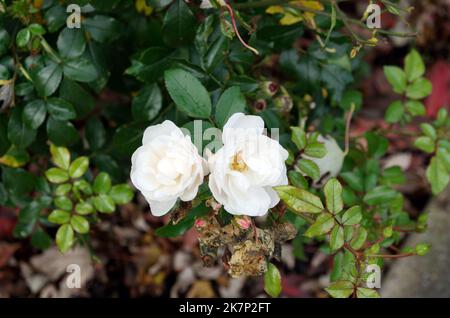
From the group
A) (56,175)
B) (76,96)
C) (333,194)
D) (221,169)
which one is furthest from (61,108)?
(333,194)

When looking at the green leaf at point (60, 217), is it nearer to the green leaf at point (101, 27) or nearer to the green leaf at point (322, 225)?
the green leaf at point (101, 27)

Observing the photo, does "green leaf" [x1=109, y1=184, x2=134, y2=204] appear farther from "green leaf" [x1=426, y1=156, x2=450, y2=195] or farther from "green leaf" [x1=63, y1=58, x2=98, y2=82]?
"green leaf" [x1=426, y1=156, x2=450, y2=195]

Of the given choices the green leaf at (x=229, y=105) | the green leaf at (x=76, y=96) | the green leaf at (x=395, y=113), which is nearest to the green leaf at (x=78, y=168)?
the green leaf at (x=76, y=96)

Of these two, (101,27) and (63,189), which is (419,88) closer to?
(101,27)

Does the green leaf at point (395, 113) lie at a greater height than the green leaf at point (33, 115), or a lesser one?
lesser

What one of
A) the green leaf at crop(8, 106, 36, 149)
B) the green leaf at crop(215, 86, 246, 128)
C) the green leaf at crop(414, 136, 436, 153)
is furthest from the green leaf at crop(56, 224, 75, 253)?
the green leaf at crop(414, 136, 436, 153)

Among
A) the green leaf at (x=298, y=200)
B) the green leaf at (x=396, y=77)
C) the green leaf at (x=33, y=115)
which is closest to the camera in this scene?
the green leaf at (x=298, y=200)
